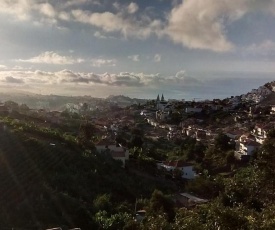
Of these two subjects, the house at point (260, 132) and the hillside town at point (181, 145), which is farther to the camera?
the house at point (260, 132)

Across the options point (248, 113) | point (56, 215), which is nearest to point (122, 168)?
point (56, 215)

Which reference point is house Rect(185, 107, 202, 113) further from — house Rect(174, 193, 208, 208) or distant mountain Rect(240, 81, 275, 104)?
house Rect(174, 193, 208, 208)

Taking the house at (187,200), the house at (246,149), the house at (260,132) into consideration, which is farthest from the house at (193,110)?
the house at (187,200)

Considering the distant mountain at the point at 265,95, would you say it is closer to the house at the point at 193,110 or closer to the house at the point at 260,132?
the house at the point at 193,110

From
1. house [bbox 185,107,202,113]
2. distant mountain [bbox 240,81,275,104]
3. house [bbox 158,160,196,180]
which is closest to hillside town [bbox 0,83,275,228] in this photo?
house [bbox 158,160,196,180]

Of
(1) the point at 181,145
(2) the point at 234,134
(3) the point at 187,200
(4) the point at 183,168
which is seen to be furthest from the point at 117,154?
(2) the point at 234,134

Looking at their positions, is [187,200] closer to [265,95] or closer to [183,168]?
[183,168]

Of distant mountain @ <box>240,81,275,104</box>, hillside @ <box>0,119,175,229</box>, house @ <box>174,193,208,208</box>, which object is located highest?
distant mountain @ <box>240,81,275,104</box>
